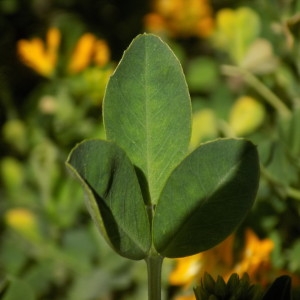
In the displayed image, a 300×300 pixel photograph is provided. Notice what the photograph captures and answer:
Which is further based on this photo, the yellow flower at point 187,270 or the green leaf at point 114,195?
the yellow flower at point 187,270

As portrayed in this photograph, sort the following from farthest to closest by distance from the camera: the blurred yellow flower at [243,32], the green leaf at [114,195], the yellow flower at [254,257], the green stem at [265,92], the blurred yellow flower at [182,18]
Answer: the blurred yellow flower at [182,18]
the blurred yellow flower at [243,32]
the green stem at [265,92]
the yellow flower at [254,257]
the green leaf at [114,195]

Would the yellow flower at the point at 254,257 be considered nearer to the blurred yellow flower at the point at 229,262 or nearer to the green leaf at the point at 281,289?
the blurred yellow flower at the point at 229,262

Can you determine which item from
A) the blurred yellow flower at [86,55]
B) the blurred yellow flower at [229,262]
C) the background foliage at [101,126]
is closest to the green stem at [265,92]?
the background foliage at [101,126]

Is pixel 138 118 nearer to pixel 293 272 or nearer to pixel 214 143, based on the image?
pixel 214 143

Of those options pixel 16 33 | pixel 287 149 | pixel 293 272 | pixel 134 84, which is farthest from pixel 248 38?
pixel 16 33

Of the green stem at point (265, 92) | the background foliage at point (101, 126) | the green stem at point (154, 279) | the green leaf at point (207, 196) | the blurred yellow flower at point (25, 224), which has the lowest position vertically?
the blurred yellow flower at point (25, 224)

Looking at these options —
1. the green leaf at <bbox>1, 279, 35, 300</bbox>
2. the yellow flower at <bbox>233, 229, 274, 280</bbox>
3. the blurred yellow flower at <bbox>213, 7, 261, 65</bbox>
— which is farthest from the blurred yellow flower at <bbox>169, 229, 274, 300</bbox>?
the blurred yellow flower at <bbox>213, 7, 261, 65</bbox>

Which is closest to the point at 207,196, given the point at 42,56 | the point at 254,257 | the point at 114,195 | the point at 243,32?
the point at 114,195
